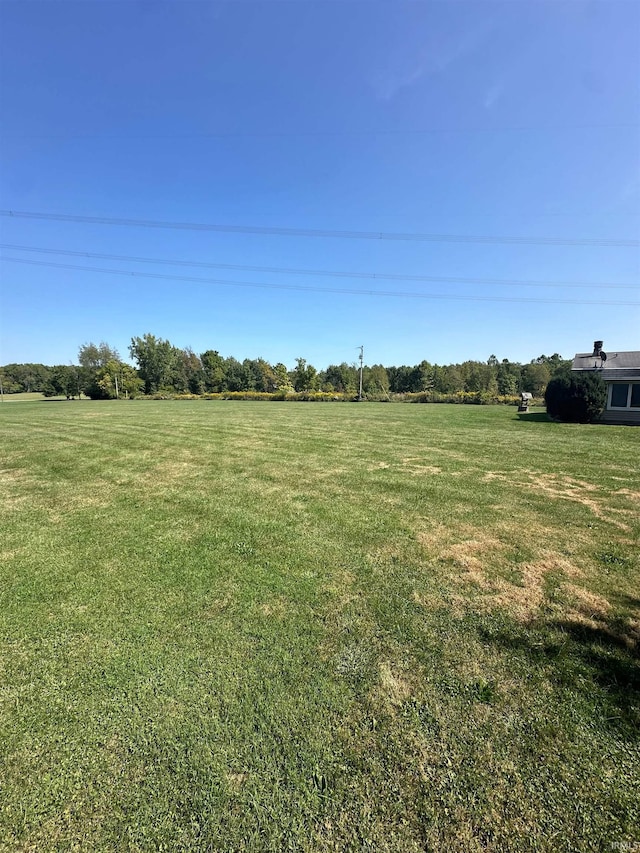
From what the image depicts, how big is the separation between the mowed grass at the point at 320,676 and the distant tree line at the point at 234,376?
4792 cm

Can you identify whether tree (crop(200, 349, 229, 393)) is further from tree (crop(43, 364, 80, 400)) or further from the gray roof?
the gray roof

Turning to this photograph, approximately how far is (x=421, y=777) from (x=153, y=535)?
12.3ft

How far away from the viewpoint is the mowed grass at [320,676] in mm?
1557

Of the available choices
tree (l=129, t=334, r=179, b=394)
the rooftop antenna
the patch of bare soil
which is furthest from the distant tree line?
the patch of bare soil

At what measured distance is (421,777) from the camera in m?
1.71

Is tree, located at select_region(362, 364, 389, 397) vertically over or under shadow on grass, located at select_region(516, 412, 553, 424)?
over

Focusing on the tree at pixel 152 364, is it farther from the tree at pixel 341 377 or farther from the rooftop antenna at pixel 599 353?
the rooftop antenna at pixel 599 353

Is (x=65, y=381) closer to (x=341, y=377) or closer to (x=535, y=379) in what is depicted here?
(x=341, y=377)

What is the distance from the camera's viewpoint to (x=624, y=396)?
16.2 m

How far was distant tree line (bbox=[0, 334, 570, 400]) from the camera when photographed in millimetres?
55000

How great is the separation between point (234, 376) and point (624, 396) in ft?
189

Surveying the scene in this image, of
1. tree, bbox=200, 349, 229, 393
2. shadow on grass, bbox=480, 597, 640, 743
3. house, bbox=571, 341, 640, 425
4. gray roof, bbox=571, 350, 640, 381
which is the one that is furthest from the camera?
tree, bbox=200, 349, 229, 393

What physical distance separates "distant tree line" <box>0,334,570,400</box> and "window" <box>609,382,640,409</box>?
34.7m

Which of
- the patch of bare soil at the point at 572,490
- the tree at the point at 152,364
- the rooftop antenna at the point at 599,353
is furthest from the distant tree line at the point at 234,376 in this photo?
the patch of bare soil at the point at 572,490
